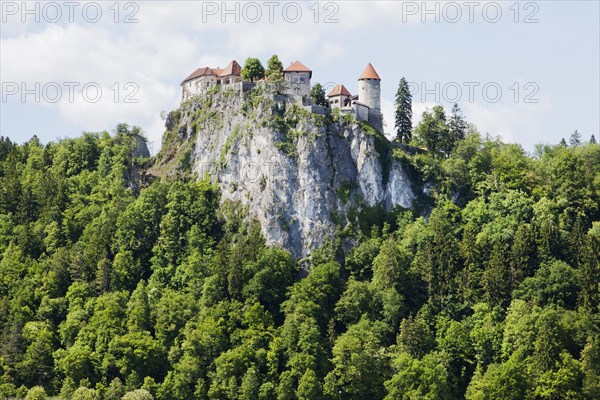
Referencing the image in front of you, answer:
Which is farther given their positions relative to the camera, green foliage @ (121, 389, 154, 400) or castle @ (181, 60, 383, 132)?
castle @ (181, 60, 383, 132)

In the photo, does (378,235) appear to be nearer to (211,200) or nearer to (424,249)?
(424,249)

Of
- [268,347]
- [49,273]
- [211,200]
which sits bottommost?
[268,347]

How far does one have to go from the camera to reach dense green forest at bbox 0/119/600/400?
92.7 m

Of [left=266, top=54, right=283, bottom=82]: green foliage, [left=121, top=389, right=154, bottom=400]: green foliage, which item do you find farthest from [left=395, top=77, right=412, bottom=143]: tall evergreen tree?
[left=121, top=389, right=154, bottom=400]: green foliage

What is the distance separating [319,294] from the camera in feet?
332

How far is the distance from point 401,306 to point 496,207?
51.1ft

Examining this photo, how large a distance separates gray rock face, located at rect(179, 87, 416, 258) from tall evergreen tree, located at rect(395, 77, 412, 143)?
8.99m

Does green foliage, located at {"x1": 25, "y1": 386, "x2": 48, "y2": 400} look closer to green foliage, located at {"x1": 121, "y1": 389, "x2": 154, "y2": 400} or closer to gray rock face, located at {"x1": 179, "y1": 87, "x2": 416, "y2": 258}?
green foliage, located at {"x1": 121, "y1": 389, "x2": 154, "y2": 400}

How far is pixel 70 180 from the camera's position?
12475cm

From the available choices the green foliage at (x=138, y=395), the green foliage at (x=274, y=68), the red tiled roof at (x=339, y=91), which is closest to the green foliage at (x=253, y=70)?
the green foliage at (x=274, y=68)

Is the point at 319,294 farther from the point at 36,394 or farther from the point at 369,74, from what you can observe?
the point at 369,74

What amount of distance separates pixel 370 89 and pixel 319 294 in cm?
2566

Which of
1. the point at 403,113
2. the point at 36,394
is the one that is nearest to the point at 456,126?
the point at 403,113

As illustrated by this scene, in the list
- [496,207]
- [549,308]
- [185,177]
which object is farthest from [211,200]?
[549,308]
